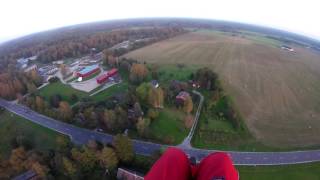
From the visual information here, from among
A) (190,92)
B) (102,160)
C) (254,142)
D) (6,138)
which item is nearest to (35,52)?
(6,138)

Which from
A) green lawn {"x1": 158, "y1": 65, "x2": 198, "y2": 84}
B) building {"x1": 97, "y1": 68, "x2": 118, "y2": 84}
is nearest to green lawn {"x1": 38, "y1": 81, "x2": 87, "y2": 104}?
building {"x1": 97, "y1": 68, "x2": 118, "y2": 84}

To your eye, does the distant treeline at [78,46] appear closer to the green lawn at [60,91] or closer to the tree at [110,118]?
the green lawn at [60,91]

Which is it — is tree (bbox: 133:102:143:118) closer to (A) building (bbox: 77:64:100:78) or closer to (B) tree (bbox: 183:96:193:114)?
(B) tree (bbox: 183:96:193:114)

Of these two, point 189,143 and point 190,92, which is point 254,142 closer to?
point 189,143

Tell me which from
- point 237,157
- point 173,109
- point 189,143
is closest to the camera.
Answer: point 237,157

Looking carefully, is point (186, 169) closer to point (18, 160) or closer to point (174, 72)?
point (18, 160)

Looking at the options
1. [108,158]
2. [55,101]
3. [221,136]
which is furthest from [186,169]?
[55,101]
